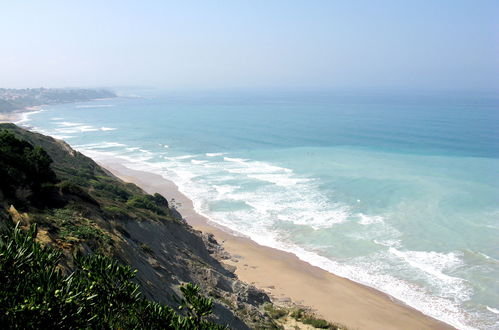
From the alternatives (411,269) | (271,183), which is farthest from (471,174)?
(411,269)

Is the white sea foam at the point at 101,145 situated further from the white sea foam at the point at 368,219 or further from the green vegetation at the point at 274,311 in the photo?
the green vegetation at the point at 274,311

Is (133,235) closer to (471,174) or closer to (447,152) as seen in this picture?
(471,174)

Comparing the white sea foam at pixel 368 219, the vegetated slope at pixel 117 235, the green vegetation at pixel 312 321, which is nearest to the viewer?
the vegetated slope at pixel 117 235

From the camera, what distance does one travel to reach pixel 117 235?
17.2 meters

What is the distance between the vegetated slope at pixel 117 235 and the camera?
44.9 ft

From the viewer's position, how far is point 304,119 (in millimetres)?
110500

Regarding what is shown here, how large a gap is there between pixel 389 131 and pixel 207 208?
190 feet

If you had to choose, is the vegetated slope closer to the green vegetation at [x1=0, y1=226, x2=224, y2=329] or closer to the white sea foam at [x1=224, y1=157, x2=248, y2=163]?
the green vegetation at [x1=0, y1=226, x2=224, y2=329]

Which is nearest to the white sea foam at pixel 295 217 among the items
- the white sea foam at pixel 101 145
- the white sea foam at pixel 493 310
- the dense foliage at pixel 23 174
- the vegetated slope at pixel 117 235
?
the white sea foam at pixel 493 310

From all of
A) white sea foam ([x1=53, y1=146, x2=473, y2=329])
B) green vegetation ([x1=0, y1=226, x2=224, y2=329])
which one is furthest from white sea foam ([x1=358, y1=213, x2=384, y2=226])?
green vegetation ([x1=0, y1=226, x2=224, y2=329])

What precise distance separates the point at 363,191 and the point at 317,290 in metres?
22.3

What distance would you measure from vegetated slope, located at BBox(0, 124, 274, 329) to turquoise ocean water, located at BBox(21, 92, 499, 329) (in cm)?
1053

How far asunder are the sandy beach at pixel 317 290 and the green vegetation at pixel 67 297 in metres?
16.4

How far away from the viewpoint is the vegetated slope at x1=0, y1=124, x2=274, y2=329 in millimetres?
13695
